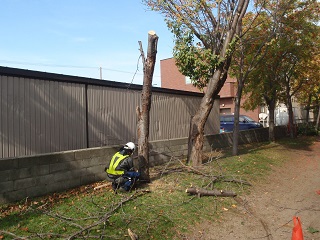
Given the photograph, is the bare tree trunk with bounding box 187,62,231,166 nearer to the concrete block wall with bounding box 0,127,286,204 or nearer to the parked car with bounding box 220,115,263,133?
the concrete block wall with bounding box 0,127,286,204

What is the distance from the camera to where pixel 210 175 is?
7762 mm

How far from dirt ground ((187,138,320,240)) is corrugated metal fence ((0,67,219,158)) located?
4189 millimetres

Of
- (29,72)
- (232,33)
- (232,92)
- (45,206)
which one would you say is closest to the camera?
(45,206)

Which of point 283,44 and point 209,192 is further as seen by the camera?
point 283,44

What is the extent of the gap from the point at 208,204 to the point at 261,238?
1.44 m

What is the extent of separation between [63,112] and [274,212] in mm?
5433

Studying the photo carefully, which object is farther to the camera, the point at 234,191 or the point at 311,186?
the point at 311,186

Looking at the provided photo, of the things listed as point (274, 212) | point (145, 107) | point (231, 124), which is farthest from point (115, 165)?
point (231, 124)

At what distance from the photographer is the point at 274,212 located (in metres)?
6.39

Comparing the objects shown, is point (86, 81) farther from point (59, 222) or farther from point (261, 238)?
point (261, 238)

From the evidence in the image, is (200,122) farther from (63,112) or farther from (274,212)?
(63,112)

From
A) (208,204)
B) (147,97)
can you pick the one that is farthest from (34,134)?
(208,204)

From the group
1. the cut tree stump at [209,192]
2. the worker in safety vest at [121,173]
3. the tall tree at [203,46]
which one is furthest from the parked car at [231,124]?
the worker in safety vest at [121,173]

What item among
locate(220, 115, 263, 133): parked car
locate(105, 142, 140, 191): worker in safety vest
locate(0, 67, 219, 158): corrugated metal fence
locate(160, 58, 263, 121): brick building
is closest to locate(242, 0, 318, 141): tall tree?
locate(220, 115, 263, 133): parked car
